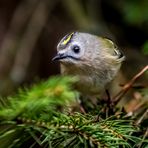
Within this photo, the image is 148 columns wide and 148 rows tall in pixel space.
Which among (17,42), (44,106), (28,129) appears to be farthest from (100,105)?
(17,42)

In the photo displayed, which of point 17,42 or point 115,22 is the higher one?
point 17,42

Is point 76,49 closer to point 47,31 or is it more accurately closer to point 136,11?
point 136,11

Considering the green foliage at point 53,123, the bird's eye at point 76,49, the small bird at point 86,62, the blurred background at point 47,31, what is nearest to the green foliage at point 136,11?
the blurred background at point 47,31

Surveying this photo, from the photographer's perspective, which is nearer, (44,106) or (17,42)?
(44,106)

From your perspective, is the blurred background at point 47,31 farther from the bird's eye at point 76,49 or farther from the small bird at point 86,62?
the bird's eye at point 76,49

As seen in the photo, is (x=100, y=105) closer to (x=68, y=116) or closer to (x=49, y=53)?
(x=68, y=116)

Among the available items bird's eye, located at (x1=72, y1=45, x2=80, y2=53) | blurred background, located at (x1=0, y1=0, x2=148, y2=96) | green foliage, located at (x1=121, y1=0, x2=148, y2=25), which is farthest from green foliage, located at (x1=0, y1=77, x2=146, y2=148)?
blurred background, located at (x1=0, y1=0, x2=148, y2=96)
